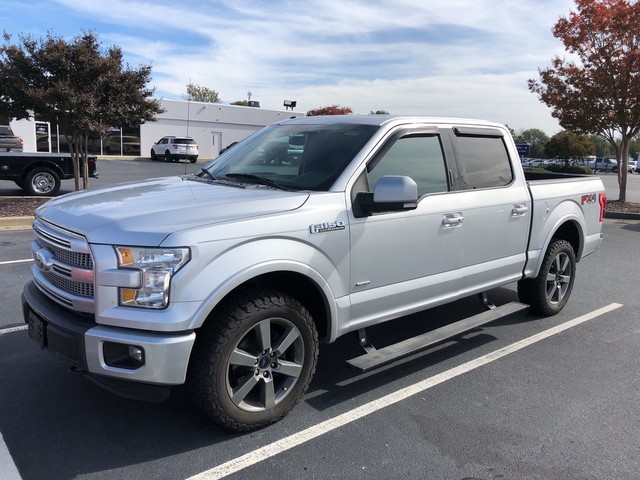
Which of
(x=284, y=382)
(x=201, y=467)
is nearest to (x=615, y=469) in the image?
(x=284, y=382)

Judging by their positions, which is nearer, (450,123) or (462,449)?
(462,449)

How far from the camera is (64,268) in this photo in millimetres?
3023

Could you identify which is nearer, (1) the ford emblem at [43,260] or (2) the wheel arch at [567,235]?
(1) the ford emblem at [43,260]

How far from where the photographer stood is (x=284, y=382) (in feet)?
11.1

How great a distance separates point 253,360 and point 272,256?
24.7 inches

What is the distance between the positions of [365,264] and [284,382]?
928 millimetres

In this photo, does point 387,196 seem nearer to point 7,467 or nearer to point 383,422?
point 383,422

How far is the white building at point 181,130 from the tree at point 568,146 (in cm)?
2416

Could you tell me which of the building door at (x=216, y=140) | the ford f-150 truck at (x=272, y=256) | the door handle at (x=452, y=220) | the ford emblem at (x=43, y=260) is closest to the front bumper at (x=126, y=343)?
the ford f-150 truck at (x=272, y=256)

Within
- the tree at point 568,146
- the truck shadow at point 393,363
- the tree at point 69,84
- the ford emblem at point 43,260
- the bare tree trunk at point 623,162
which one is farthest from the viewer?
the tree at point 568,146

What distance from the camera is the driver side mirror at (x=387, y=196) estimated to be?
336 centimetres

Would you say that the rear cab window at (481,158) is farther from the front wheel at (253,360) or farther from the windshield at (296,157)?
the front wheel at (253,360)

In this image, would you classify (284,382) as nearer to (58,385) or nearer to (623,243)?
(58,385)

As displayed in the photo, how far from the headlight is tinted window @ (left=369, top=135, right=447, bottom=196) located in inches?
61.9
